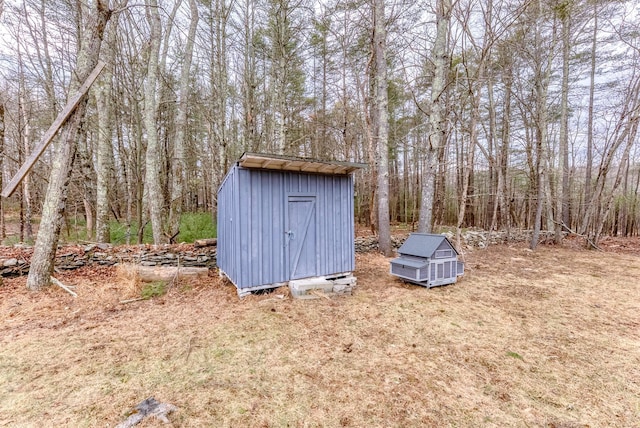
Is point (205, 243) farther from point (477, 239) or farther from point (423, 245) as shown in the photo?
point (477, 239)

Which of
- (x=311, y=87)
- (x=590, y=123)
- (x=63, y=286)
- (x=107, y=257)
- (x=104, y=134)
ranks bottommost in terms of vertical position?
(x=63, y=286)

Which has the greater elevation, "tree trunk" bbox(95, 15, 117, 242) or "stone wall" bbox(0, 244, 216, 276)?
"tree trunk" bbox(95, 15, 117, 242)

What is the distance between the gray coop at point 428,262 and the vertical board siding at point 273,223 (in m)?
1.09

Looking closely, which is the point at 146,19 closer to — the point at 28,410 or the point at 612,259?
the point at 28,410

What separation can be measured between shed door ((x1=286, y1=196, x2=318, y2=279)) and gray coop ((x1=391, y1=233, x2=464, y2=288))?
1674 mm

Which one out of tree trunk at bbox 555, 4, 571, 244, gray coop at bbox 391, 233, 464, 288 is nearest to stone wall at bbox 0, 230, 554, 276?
gray coop at bbox 391, 233, 464, 288

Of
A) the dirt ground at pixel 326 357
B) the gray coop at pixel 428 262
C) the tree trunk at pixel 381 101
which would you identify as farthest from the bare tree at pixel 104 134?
the gray coop at pixel 428 262

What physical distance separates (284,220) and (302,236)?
45 centimetres

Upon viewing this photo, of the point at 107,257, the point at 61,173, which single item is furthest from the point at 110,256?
the point at 61,173

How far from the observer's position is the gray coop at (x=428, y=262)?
4672 millimetres

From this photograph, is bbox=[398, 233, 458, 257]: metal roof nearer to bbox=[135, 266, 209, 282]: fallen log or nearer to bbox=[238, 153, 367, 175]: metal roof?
bbox=[238, 153, 367, 175]: metal roof

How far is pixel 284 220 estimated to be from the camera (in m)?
4.56

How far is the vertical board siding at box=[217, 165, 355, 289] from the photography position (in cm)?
425

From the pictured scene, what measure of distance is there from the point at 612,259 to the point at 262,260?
9818 millimetres
